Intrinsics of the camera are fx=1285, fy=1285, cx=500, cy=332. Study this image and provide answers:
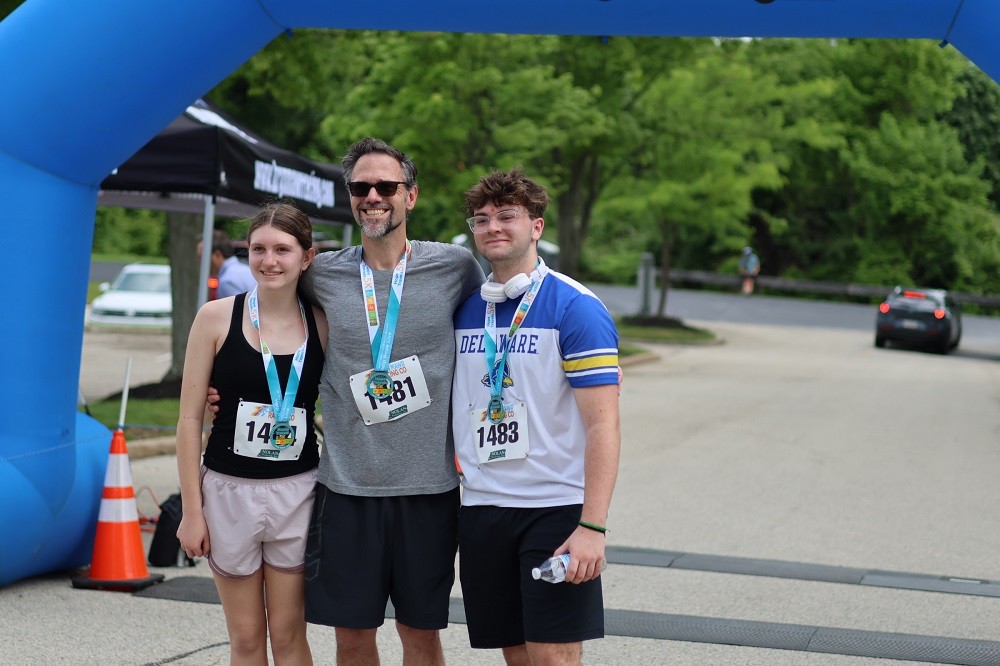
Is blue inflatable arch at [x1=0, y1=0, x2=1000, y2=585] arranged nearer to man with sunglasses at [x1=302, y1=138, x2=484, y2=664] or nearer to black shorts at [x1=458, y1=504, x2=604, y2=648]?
man with sunglasses at [x1=302, y1=138, x2=484, y2=664]

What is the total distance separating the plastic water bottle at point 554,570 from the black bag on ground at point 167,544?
3822mm

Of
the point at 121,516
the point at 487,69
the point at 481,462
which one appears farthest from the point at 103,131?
the point at 487,69

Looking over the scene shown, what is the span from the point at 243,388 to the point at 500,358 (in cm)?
84

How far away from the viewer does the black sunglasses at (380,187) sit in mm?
4059

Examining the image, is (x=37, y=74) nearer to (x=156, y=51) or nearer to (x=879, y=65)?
(x=156, y=51)

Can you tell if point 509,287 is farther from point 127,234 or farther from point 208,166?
point 127,234

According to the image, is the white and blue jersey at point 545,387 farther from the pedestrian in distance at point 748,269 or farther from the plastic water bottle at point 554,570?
the pedestrian in distance at point 748,269

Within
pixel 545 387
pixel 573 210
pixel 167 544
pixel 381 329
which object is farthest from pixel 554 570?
pixel 573 210

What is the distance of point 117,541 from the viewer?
6.61 metres

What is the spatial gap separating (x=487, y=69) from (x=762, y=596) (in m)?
16.5

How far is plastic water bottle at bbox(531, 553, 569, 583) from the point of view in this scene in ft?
12.0

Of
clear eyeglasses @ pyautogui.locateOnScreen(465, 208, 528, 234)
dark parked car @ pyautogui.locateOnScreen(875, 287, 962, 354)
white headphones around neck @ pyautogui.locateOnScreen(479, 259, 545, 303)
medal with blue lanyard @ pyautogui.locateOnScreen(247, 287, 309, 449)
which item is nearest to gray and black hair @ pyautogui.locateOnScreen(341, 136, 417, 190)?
clear eyeglasses @ pyautogui.locateOnScreen(465, 208, 528, 234)

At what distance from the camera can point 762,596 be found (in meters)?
6.84

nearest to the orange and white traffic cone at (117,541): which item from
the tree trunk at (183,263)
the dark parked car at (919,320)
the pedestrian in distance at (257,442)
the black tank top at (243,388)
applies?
the pedestrian in distance at (257,442)
